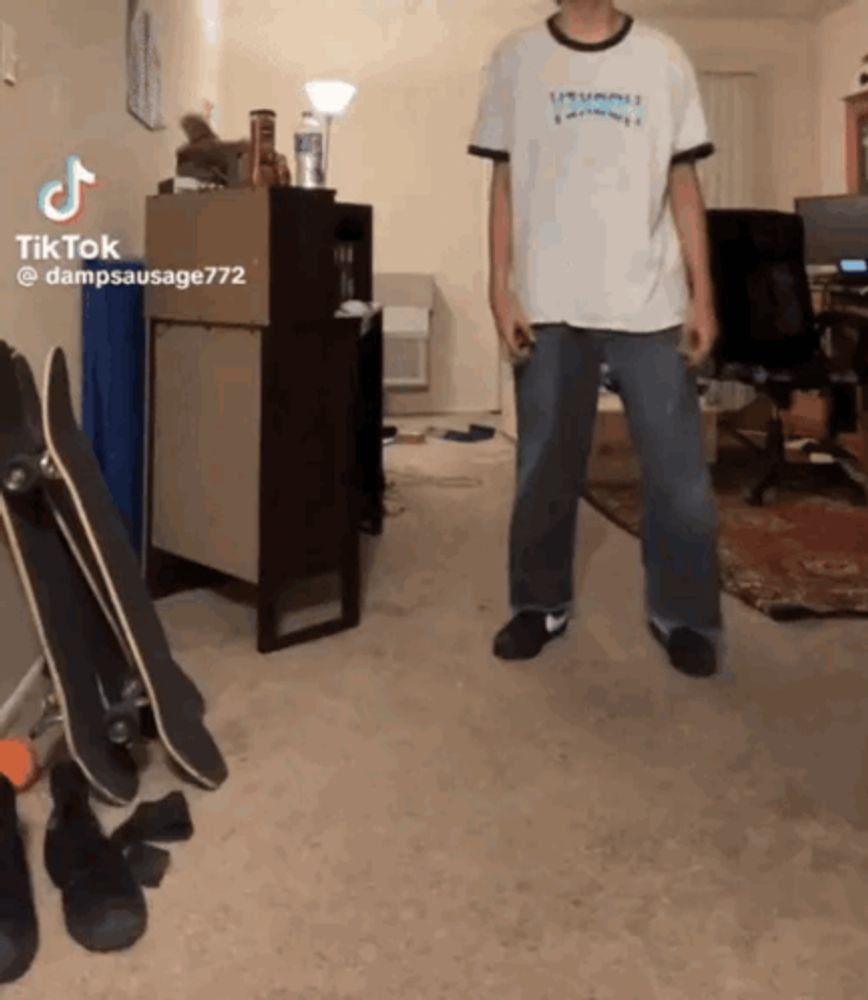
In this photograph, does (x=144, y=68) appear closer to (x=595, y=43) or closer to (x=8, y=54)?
(x=8, y=54)

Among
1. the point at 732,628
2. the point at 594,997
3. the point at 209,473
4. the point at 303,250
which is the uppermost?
the point at 303,250

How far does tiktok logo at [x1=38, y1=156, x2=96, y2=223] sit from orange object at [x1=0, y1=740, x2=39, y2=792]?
1.01m

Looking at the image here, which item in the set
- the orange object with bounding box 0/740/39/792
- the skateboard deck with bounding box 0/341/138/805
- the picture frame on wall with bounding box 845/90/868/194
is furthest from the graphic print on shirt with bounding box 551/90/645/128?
the picture frame on wall with bounding box 845/90/868/194

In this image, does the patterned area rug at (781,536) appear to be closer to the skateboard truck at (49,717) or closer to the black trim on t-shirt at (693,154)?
the black trim on t-shirt at (693,154)

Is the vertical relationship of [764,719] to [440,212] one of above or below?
below

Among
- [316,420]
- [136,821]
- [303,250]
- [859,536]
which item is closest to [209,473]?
[316,420]

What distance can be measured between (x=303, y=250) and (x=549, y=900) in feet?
4.62

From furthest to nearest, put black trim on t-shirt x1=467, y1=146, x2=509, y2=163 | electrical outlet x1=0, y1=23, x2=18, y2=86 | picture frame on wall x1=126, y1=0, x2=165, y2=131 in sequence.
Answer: picture frame on wall x1=126, y1=0, x2=165, y2=131 < black trim on t-shirt x1=467, y1=146, x2=509, y2=163 < electrical outlet x1=0, y1=23, x2=18, y2=86

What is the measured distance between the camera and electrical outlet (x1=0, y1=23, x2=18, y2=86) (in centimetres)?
196

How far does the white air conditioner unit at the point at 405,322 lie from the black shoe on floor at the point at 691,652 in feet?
15.2

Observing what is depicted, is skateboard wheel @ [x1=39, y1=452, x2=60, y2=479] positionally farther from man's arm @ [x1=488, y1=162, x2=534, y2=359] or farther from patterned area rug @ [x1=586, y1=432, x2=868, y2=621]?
patterned area rug @ [x1=586, y1=432, x2=868, y2=621]

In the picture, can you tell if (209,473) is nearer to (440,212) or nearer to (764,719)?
(764,719)

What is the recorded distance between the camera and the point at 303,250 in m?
2.40

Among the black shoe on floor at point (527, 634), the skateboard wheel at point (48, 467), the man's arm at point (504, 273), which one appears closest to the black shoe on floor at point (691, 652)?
the black shoe on floor at point (527, 634)
